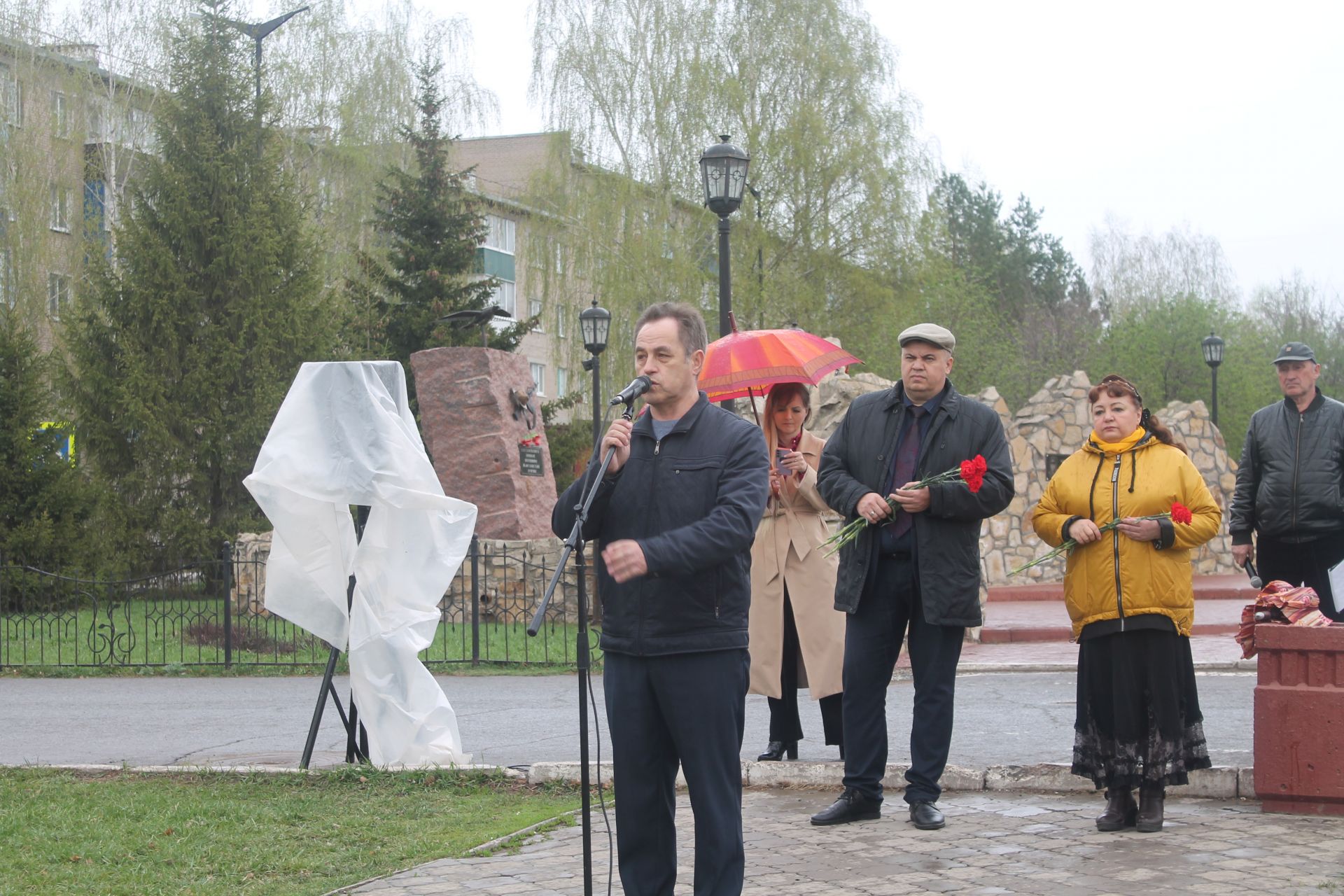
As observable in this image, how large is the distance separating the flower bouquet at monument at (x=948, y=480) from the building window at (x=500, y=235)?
46.2m

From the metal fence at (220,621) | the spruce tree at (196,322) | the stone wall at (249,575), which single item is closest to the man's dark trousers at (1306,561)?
the metal fence at (220,621)

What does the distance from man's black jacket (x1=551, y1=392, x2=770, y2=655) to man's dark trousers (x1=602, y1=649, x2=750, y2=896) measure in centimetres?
7

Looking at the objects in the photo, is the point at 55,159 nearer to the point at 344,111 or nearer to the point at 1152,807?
the point at 344,111

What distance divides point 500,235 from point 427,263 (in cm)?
2428

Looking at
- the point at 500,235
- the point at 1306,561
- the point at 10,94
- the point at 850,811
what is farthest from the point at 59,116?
the point at 850,811

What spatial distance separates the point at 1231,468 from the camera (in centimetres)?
2586

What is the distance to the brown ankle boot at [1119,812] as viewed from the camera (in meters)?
5.72

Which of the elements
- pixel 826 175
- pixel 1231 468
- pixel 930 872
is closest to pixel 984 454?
pixel 930 872

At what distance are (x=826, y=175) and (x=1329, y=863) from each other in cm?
2782

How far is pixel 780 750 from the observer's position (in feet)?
23.6

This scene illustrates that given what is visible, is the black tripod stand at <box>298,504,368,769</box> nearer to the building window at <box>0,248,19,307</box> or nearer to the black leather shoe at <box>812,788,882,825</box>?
the black leather shoe at <box>812,788,882,825</box>

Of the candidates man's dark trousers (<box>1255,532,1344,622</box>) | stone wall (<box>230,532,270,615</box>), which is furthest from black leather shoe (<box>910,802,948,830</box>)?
stone wall (<box>230,532,270,615</box>)

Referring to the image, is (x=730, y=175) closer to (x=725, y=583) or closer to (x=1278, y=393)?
(x=725, y=583)

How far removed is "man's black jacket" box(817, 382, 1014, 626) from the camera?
5867mm
